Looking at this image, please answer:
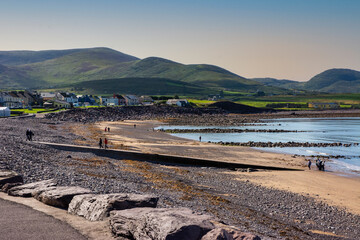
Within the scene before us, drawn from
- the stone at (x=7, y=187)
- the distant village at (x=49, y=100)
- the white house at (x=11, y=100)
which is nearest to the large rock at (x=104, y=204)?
the stone at (x=7, y=187)

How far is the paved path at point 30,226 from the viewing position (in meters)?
10.3

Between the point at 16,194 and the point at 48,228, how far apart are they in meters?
4.34

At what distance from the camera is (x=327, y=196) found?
26.0 m

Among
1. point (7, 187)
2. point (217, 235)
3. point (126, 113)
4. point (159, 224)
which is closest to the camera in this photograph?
point (217, 235)

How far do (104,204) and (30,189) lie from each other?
446 centimetres

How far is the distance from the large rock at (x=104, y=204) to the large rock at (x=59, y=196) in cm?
66

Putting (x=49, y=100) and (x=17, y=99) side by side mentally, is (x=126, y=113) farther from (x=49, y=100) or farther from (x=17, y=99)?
(x=49, y=100)

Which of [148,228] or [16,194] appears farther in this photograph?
[16,194]

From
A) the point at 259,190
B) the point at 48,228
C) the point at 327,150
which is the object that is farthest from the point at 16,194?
the point at 327,150

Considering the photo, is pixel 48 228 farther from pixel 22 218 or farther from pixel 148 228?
pixel 148 228

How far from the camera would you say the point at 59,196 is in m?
13.2

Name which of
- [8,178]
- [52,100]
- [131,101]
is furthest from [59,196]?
[131,101]

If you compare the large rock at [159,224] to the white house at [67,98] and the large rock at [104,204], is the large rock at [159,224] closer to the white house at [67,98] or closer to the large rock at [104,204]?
the large rock at [104,204]

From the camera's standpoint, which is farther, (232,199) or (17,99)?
(17,99)
